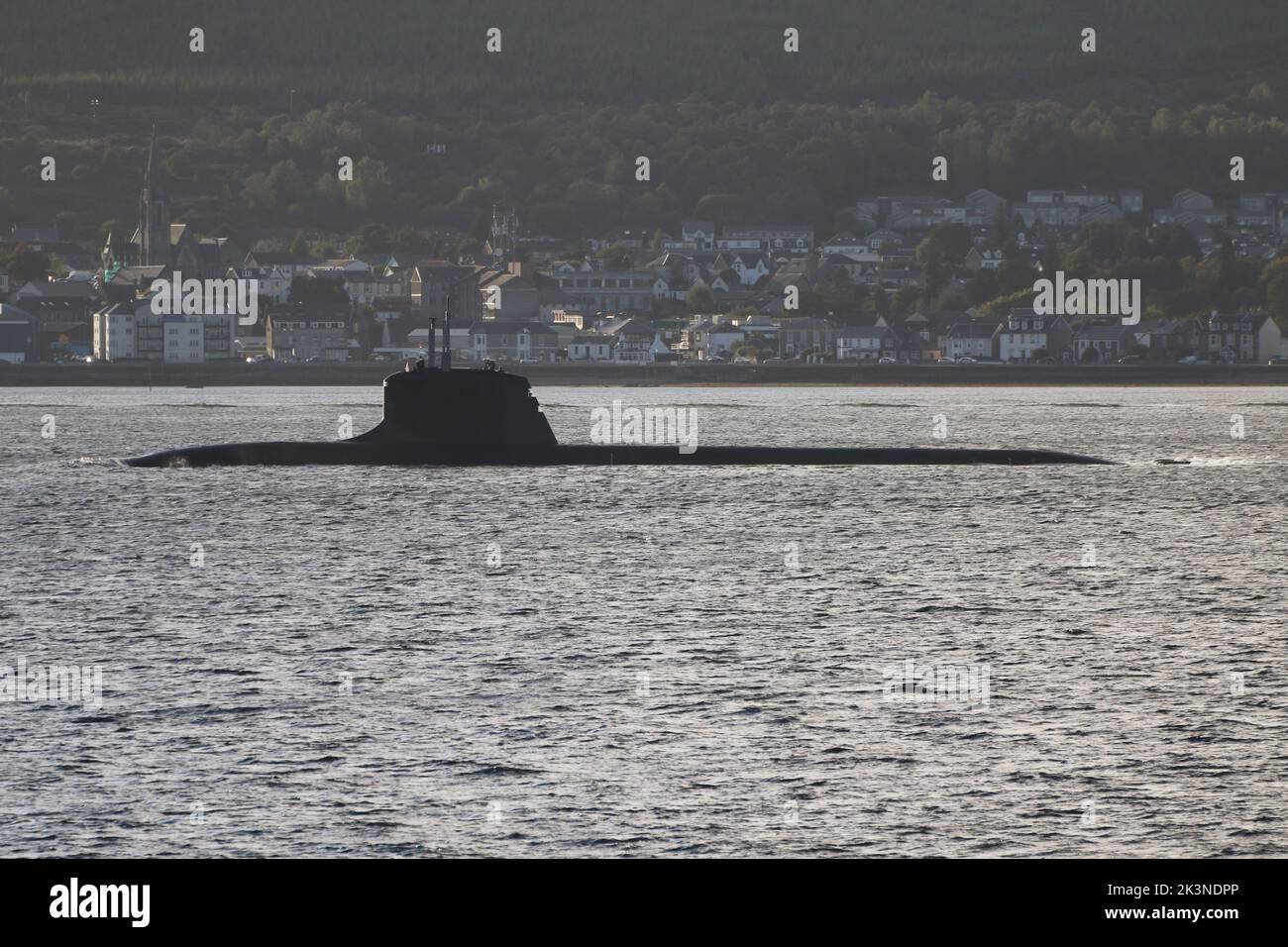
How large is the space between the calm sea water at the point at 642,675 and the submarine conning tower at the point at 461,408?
2.92 meters

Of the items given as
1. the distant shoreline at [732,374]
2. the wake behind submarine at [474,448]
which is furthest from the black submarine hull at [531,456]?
the distant shoreline at [732,374]

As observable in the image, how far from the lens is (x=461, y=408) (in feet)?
184

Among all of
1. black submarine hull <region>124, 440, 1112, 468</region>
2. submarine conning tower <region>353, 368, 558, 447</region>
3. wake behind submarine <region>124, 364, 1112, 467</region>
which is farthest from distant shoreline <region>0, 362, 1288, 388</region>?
submarine conning tower <region>353, 368, 558, 447</region>

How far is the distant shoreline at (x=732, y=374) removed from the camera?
179125 mm

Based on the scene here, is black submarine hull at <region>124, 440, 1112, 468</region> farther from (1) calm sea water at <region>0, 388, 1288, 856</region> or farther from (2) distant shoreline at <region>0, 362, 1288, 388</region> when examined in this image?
(2) distant shoreline at <region>0, 362, 1288, 388</region>

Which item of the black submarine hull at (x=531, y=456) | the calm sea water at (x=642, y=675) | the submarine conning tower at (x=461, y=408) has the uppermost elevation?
the submarine conning tower at (x=461, y=408)

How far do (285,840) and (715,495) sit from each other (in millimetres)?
42763

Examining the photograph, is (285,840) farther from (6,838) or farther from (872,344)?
(872,344)

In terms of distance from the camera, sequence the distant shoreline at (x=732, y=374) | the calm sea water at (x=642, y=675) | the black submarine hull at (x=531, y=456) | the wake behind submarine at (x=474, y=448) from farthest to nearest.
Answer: the distant shoreline at (x=732, y=374)
the black submarine hull at (x=531, y=456)
the wake behind submarine at (x=474, y=448)
the calm sea water at (x=642, y=675)

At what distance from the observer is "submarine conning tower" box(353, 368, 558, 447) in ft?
178

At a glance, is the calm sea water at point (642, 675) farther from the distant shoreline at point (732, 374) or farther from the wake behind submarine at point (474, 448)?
the distant shoreline at point (732, 374)

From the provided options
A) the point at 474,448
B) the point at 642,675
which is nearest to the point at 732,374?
the point at 474,448

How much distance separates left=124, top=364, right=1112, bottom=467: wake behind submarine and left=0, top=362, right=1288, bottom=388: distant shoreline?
363ft

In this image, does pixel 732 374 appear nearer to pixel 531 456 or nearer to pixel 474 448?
pixel 531 456
